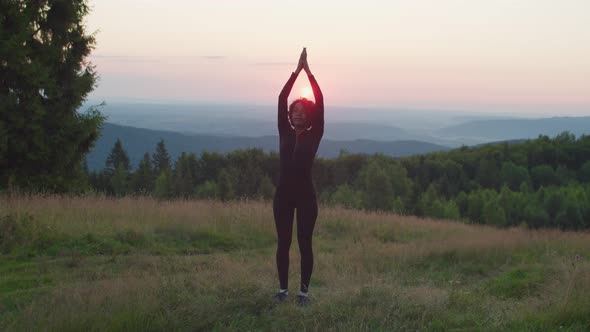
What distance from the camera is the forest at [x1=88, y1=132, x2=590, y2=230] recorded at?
53625 millimetres

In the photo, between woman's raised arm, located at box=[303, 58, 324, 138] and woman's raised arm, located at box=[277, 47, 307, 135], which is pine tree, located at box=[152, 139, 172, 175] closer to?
woman's raised arm, located at box=[277, 47, 307, 135]

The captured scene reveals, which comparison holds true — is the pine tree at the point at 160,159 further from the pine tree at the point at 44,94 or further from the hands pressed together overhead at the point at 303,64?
the hands pressed together overhead at the point at 303,64

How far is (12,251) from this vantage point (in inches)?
283

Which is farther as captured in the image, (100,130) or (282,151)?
(100,130)

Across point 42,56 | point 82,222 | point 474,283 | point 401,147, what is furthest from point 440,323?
point 401,147

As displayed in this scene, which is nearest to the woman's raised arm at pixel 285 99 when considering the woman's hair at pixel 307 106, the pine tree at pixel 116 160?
the woman's hair at pixel 307 106

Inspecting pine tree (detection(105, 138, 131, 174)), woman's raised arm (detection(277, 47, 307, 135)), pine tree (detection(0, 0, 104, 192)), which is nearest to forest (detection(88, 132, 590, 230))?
pine tree (detection(105, 138, 131, 174))

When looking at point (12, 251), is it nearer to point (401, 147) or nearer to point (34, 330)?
point (34, 330)

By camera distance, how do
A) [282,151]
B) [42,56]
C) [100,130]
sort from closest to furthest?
[282,151], [42,56], [100,130]

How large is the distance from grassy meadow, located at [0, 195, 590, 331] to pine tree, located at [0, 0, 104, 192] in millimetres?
4745

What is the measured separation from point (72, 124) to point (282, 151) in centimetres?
1232

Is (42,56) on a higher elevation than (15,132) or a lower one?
higher

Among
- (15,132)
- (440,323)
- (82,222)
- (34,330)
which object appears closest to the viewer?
(34,330)

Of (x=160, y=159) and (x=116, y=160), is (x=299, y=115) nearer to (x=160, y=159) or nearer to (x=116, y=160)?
(x=116, y=160)
